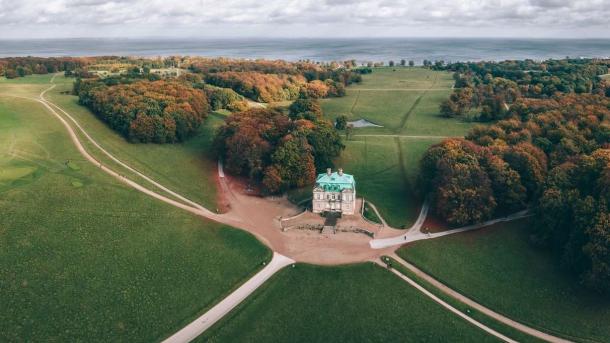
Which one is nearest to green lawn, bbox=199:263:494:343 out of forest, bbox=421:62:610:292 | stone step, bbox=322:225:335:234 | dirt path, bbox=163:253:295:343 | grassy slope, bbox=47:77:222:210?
dirt path, bbox=163:253:295:343

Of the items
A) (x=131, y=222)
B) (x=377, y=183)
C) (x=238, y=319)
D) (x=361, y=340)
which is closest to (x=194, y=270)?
(x=238, y=319)

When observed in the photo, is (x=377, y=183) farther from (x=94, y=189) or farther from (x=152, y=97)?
(x=152, y=97)

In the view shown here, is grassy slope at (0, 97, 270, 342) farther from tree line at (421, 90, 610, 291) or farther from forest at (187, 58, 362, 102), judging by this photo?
forest at (187, 58, 362, 102)

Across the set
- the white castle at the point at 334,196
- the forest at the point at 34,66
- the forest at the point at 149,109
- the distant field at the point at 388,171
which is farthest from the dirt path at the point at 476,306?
the forest at the point at 34,66

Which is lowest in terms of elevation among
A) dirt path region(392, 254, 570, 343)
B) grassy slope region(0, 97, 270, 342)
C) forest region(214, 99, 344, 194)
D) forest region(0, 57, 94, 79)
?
dirt path region(392, 254, 570, 343)

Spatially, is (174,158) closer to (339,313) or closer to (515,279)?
(339,313)

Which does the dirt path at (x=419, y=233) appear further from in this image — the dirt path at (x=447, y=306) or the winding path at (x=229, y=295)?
the winding path at (x=229, y=295)
